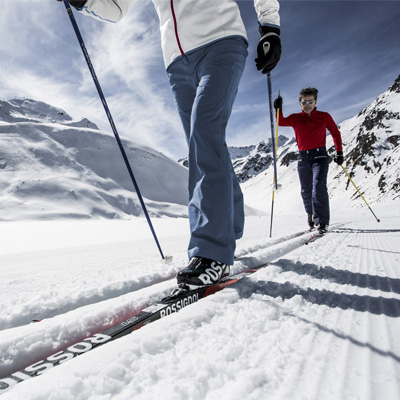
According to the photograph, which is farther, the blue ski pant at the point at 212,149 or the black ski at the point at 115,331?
the blue ski pant at the point at 212,149

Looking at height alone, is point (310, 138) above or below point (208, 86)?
above

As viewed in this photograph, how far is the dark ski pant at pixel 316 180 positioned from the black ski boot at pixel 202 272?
10.4ft

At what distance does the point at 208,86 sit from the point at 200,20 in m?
0.49

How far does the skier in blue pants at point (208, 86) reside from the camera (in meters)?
1.45

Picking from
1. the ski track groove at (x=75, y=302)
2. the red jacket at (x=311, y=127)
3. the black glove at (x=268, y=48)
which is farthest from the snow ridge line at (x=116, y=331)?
the red jacket at (x=311, y=127)

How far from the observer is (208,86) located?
63.4 inches

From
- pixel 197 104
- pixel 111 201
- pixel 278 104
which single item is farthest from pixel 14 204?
pixel 197 104

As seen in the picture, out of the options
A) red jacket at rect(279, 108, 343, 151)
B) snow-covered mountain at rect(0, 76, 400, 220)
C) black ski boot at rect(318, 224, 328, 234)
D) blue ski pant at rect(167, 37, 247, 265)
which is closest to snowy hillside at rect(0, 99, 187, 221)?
snow-covered mountain at rect(0, 76, 400, 220)

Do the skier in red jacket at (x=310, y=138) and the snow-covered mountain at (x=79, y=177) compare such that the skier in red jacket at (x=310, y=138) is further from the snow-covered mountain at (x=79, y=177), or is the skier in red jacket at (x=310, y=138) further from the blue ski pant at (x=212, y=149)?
the snow-covered mountain at (x=79, y=177)

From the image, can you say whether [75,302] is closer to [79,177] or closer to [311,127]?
[311,127]

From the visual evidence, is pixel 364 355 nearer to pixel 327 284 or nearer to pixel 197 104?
pixel 327 284

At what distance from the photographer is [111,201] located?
22.5 meters

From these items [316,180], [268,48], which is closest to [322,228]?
[316,180]

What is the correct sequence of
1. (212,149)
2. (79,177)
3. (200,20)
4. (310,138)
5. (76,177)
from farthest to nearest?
(79,177), (76,177), (310,138), (200,20), (212,149)
